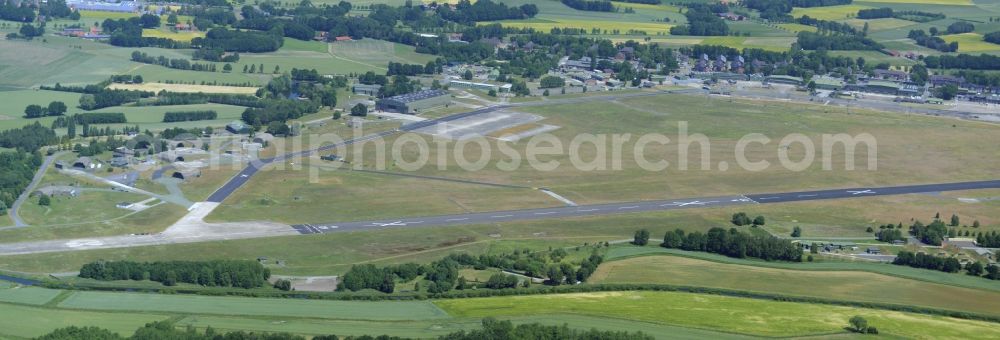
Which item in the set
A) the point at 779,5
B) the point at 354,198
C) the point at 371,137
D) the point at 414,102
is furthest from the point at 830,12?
the point at 354,198

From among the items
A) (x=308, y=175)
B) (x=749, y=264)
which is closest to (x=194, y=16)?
(x=308, y=175)

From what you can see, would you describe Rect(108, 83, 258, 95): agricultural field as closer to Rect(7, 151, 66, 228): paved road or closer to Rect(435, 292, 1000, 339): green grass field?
Rect(7, 151, 66, 228): paved road

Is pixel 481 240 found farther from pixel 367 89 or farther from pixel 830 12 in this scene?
pixel 830 12

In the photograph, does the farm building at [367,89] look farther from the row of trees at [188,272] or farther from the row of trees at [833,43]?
the row of trees at [188,272]

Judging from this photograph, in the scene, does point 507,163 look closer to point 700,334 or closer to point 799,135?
point 799,135

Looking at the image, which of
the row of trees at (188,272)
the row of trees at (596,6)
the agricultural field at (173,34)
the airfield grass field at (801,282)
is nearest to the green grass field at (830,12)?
the row of trees at (596,6)

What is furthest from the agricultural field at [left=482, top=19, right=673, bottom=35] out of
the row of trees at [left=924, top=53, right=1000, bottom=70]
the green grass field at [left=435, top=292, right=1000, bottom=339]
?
the green grass field at [left=435, top=292, right=1000, bottom=339]
